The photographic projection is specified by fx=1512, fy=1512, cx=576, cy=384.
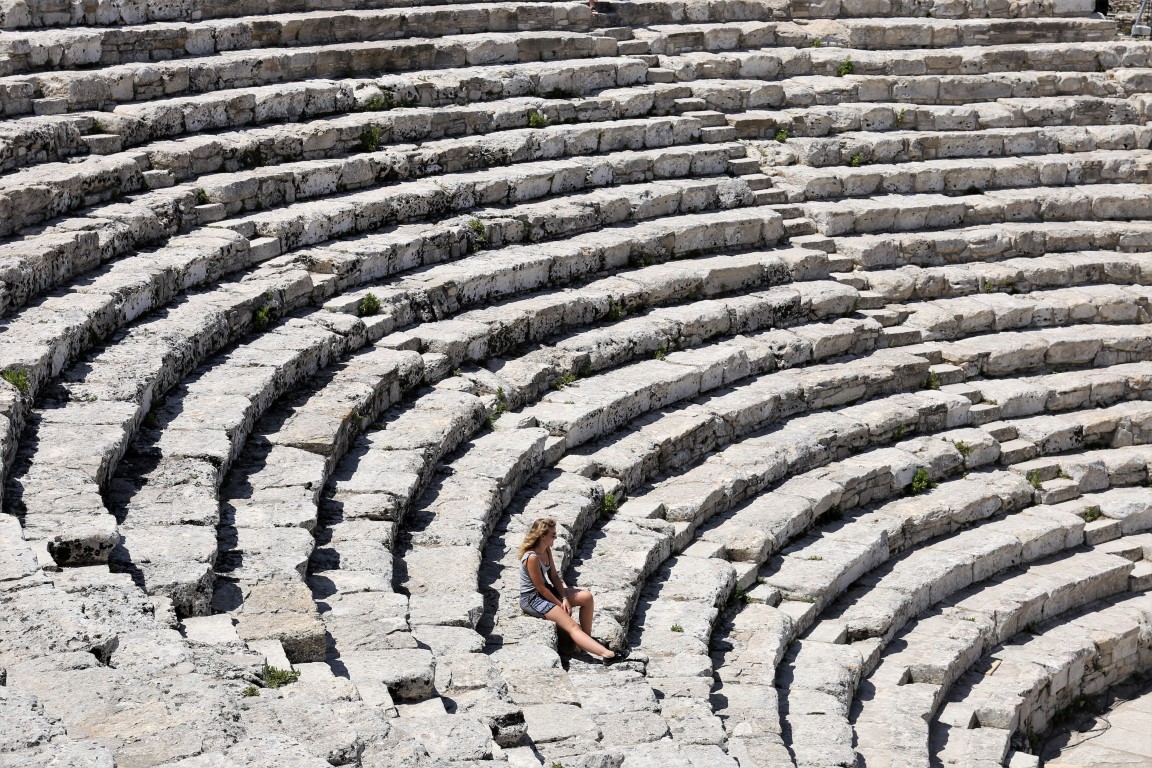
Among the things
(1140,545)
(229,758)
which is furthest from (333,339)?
(1140,545)

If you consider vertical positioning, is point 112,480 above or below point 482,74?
below

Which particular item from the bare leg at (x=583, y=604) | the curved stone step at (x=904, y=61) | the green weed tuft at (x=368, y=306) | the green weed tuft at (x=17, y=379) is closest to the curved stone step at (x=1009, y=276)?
the curved stone step at (x=904, y=61)

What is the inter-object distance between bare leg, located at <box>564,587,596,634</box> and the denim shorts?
0.20 m

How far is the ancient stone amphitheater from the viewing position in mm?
7672

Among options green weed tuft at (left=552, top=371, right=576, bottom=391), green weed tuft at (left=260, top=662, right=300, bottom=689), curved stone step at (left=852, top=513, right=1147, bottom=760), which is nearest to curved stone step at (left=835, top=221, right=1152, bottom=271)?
curved stone step at (left=852, top=513, right=1147, bottom=760)

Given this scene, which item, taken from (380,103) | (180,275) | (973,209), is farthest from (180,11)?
(973,209)

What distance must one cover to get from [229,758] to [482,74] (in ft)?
38.1

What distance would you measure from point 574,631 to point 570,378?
397cm

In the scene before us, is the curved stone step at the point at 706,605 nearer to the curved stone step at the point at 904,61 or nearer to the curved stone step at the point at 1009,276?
the curved stone step at the point at 1009,276

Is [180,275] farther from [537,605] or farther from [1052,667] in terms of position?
[1052,667]

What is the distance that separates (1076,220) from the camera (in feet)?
60.7

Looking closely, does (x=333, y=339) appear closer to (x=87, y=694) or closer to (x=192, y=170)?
(x=192, y=170)

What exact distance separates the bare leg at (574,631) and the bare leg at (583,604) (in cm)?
12

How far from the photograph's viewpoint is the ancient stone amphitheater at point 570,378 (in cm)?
767
